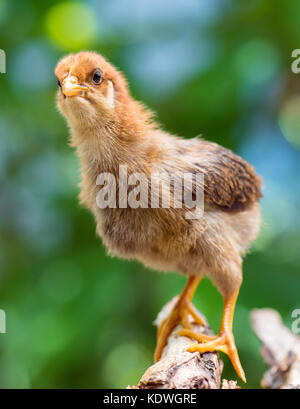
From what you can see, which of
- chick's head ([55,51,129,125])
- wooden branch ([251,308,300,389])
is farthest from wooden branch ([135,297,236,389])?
chick's head ([55,51,129,125])

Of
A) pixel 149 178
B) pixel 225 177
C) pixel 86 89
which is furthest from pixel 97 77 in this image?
pixel 225 177

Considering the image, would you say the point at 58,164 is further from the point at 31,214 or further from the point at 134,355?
the point at 134,355

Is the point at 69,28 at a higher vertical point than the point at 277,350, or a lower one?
higher

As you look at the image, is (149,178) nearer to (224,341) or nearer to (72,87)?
(72,87)

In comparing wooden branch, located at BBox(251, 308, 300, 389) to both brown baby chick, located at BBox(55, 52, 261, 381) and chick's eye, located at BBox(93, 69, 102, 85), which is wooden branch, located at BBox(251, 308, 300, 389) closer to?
brown baby chick, located at BBox(55, 52, 261, 381)

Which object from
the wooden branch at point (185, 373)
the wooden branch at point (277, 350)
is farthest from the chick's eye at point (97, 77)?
the wooden branch at point (277, 350)

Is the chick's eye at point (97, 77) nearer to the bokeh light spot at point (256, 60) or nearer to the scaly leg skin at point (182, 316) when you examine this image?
the scaly leg skin at point (182, 316)
